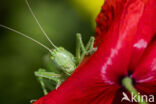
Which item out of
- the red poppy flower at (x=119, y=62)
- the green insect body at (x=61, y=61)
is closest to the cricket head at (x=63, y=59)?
the green insect body at (x=61, y=61)

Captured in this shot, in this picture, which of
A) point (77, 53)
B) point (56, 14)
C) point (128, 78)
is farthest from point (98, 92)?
point (56, 14)

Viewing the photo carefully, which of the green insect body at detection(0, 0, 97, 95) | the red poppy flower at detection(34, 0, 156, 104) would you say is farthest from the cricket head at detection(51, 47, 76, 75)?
the red poppy flower at detection(34, 0, 156, 104)

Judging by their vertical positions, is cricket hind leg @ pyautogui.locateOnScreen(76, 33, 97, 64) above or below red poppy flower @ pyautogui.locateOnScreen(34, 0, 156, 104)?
above

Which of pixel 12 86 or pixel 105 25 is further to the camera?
pixel 12 86

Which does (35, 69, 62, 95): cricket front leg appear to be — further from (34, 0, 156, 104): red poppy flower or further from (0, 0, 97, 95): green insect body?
(34, 0, 156, 104): red poppy flower

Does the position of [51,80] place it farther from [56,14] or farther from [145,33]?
[145,33]

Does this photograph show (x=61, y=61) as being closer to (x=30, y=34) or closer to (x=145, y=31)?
(x=30, y=34)
